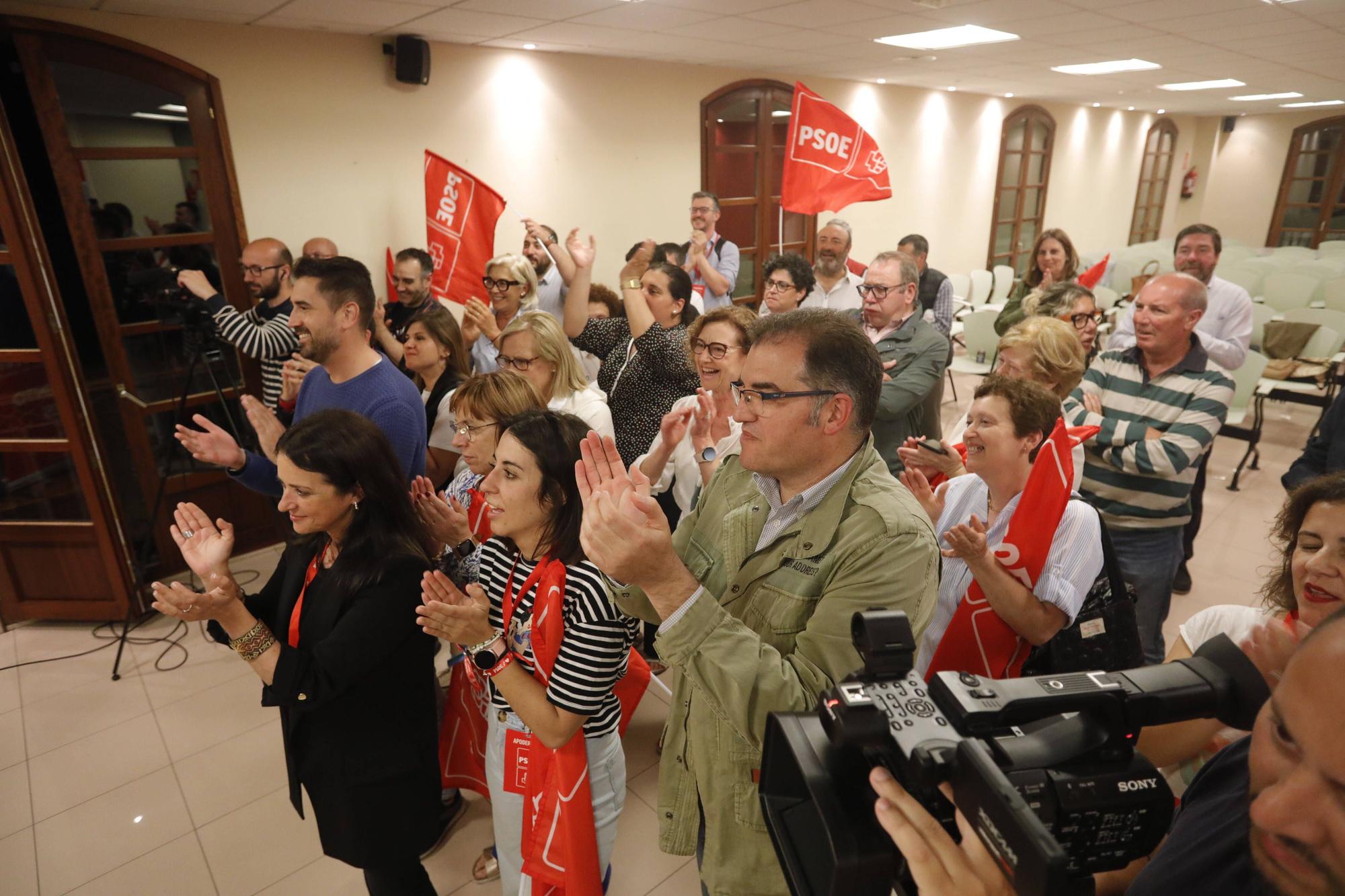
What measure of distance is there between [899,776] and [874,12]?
4.73m

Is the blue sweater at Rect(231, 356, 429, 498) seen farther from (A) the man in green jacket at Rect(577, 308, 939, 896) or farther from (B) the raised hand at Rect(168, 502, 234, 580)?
(A) the man in green jacket at Rect(577, 308, 939, 896)

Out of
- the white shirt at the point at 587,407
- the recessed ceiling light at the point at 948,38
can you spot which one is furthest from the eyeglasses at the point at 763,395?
the recessed ceiling light at the point at 948,38

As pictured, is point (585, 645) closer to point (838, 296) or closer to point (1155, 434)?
point (1155, 434)

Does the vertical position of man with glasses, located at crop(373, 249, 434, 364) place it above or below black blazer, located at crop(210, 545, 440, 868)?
above

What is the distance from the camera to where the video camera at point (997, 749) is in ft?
2.33

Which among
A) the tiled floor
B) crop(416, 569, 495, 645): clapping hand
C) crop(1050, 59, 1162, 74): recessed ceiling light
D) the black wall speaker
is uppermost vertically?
crop(1050, 59, 1162, 74): recessed ceiling light

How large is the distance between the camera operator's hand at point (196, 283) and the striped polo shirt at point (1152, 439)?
396 cm

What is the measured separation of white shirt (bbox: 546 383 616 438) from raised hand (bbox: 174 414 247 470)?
106 centimetres

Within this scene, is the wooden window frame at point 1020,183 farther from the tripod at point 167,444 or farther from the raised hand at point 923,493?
the tripod at point 167,444

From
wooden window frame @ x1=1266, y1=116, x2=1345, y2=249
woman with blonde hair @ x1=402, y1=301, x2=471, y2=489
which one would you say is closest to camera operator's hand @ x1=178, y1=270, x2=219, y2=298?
woman with blonde hair @ x1=402, y1=301, x2=471, y2=489

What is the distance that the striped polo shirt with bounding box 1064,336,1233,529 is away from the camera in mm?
2463

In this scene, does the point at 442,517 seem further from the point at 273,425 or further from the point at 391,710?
the point at 273,425

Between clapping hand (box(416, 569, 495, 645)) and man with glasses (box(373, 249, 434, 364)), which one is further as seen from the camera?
man with glasses (box(373, 249, 434, 364))

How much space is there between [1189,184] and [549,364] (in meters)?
16.9
